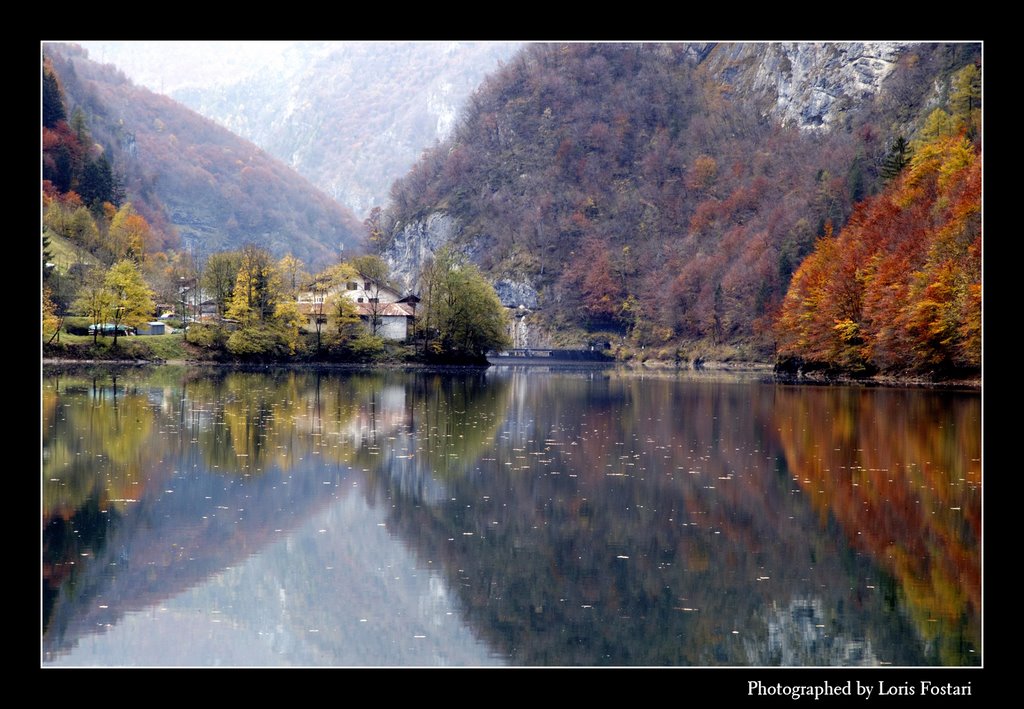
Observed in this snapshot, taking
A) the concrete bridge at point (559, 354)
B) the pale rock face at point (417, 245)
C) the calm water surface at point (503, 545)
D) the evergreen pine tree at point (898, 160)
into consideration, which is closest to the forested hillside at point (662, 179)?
the pale rock face at point (417, 245)

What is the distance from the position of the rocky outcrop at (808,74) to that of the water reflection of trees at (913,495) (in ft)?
367

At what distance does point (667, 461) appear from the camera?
90.2ft

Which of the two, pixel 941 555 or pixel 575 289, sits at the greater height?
pixel 575 289

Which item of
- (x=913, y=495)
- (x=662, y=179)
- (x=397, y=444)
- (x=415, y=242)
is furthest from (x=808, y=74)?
(x=913, y=495)

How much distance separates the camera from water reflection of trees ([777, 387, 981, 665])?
14.6 m

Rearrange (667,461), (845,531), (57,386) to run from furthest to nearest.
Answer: (57,386) → (667,461) → (845,531)

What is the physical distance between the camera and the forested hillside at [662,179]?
117 m

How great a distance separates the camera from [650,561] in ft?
54.7

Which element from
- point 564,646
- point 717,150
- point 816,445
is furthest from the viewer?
point 717,150

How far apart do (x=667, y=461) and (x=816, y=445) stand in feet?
18.8

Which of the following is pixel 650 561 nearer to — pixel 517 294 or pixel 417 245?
pixel 517 294

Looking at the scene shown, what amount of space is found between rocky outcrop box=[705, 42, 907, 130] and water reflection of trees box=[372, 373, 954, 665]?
12557 centimetres

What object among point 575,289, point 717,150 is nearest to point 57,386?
point 575,289
